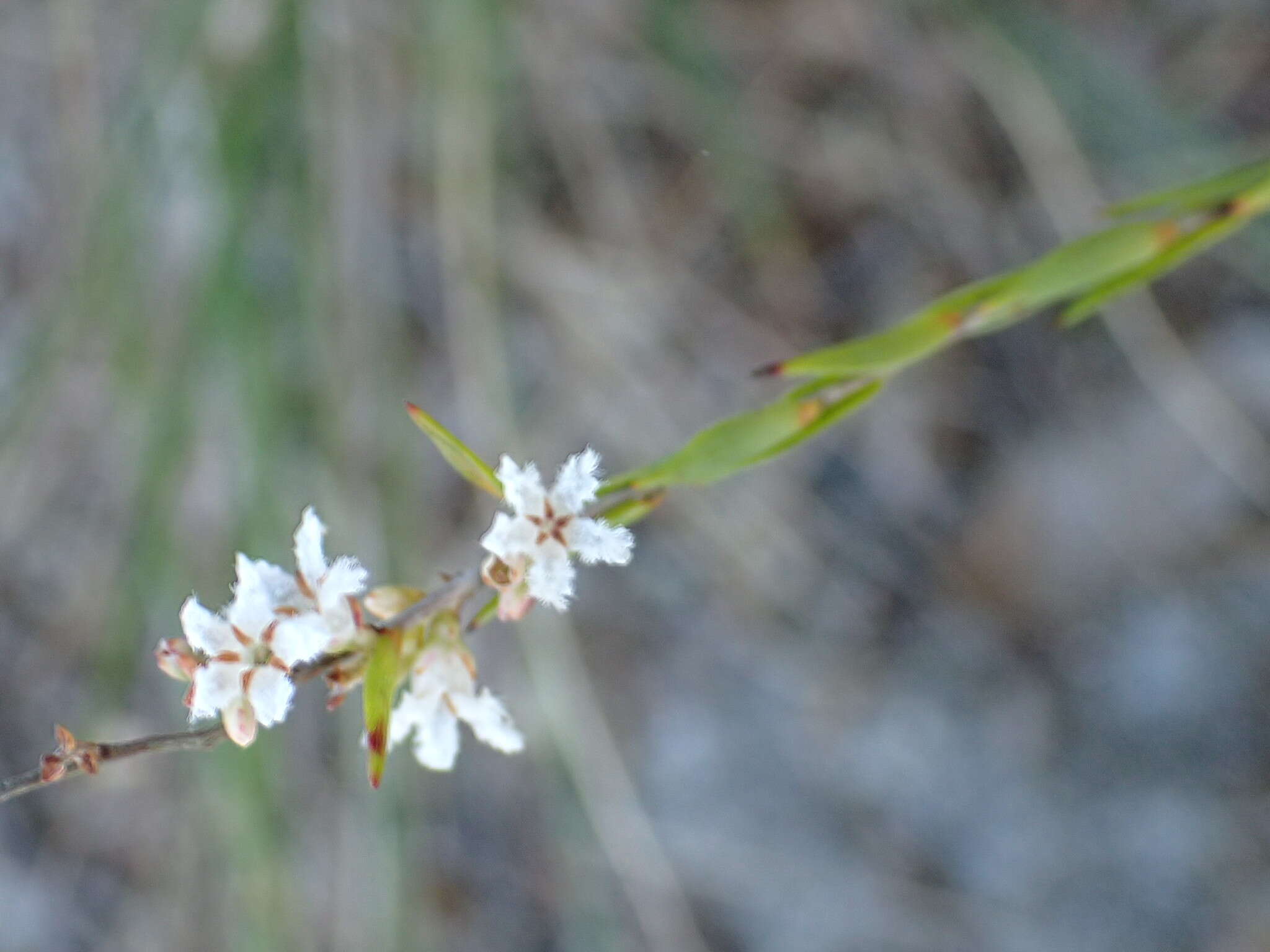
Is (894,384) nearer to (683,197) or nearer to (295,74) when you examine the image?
(683,197)

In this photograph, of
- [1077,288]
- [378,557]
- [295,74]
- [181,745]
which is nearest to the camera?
[181,745]

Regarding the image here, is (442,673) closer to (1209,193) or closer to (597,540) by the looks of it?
(597,540)

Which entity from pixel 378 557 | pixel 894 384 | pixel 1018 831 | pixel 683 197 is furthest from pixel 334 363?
pixel 1018 831

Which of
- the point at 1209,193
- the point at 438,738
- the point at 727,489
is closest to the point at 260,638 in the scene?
the point at 438,738

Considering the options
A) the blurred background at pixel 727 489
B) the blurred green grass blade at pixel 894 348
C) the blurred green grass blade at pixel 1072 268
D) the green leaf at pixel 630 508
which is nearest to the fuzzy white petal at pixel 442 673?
the green leaf at pixel 630 508

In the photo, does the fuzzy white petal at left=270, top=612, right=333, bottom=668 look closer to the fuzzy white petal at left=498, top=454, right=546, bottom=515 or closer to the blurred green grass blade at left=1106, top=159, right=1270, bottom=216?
the fuzzy white petal at left=498, top=454, right=546, bottom=515

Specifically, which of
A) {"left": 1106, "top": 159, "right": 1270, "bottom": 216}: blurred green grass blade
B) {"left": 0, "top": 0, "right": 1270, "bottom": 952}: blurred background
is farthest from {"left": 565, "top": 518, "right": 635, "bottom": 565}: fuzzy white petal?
{"left": 0, "top": 0, "right": 1270, "bottom": 952}: blurred background
